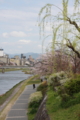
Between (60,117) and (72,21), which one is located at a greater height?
(72,21)

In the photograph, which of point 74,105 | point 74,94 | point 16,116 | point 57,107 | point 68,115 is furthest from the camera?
point 16,116

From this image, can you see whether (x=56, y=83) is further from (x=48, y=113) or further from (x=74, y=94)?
(x=48, y=113)

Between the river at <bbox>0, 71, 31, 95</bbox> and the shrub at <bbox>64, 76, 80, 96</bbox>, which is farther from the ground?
the shrub at <bbox>64, 76, 80, 96</bbox>

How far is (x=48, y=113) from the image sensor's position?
493 inches

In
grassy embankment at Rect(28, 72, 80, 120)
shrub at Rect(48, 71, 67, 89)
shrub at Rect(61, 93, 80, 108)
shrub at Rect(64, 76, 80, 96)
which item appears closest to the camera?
grassy embankment at Rect(28, 72, 80, 120)

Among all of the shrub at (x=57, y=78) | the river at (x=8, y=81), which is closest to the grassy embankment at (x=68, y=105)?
the shrub at (x=57, y=78)

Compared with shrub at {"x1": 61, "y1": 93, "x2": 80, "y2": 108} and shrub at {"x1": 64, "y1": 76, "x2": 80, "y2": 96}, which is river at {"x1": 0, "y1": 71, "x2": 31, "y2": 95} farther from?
shrub at {"x1": 61, "y1": 93, "x2": 80, "y2": 108}

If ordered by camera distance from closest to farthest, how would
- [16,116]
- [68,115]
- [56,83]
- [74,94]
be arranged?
[68,115], [74,94], [16,116], [56,83]

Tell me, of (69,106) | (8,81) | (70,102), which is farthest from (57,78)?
(8,81)

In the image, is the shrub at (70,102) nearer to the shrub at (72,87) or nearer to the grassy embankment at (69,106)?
the grassy embankment at (69,106)

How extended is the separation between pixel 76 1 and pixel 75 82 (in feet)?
24.3

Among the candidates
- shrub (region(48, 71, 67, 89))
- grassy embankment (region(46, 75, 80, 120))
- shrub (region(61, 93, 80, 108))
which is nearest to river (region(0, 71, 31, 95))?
shrub (region(48, 71, 67, 89))

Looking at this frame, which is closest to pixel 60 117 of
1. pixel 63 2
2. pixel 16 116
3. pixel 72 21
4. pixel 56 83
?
pixel 72 21

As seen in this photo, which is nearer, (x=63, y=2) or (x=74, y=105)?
(x=63, y=2)
